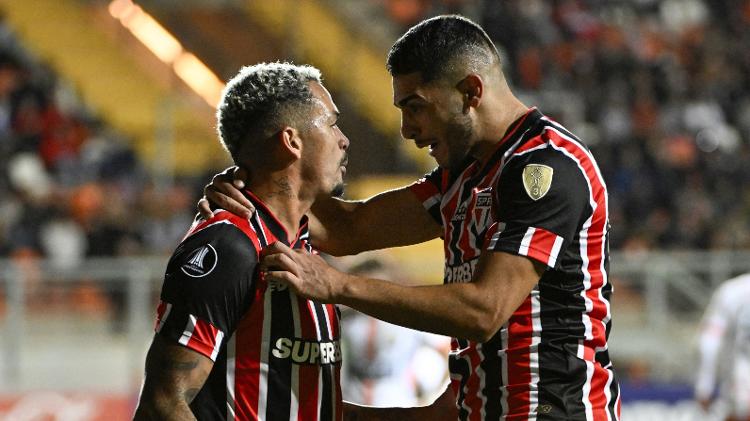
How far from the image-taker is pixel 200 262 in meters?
3.57

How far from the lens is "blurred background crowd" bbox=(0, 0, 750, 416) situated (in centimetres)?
1362

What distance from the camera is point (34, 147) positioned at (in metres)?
15.1

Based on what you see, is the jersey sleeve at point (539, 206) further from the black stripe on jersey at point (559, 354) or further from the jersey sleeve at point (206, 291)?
the jersey sleeve at point (206, 291)

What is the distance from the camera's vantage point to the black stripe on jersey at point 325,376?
3.86 m

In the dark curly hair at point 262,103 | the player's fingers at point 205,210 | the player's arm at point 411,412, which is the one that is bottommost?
the player's arm at point 411,412

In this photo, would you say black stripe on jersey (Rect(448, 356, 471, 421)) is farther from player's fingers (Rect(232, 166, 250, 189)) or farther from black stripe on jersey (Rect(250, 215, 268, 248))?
player's fingers (Rect(232, 166, 250, 189))

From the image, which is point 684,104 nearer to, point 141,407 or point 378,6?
point 378,6

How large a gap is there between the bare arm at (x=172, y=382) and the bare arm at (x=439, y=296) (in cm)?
33

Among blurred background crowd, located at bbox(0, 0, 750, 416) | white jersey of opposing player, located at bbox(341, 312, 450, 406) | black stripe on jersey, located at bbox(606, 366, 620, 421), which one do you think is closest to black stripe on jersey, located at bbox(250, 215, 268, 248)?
black stripe on jersey, located at bbox(606, 366, 620, 421)

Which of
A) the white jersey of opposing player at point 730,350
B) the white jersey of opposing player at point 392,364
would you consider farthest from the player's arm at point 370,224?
the white jersey of opposing player at point 730,350

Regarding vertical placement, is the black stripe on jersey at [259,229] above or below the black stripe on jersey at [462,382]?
above

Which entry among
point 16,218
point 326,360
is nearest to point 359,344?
point 326,360

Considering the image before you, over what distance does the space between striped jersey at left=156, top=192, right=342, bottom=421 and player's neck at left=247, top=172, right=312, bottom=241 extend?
0.10 feet

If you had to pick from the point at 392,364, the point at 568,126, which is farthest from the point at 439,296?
the point at 568,126
